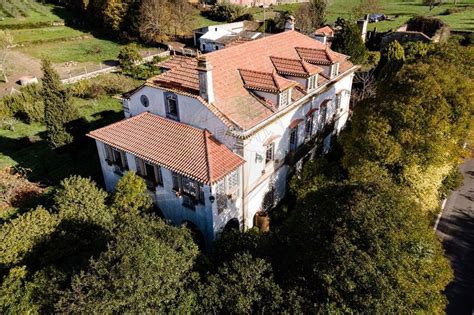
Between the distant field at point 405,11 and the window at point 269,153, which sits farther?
the distant field at point 405,11

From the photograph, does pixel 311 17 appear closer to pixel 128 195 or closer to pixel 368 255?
pixel 128 195

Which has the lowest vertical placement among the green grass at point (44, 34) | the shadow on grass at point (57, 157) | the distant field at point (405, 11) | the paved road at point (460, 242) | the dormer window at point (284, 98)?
the paved road at point (460, 242)

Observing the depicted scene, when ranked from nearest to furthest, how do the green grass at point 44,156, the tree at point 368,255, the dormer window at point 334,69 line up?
1. the tree at point 368,255
2. the dormer window at point 334,69
3. the green grass at point 44,156

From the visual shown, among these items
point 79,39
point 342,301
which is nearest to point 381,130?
point 342,301

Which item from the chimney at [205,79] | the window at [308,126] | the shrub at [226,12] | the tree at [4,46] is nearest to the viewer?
the chimney at [205,79]

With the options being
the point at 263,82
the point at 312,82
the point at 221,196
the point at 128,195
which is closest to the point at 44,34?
the point at 128,195

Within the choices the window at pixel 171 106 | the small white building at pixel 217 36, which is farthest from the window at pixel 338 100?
the small white building at pixel 217 36

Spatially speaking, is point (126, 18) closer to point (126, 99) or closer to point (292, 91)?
point (126, 99)

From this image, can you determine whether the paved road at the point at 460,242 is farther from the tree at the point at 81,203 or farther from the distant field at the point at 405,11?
the distant field at the point at 405,11

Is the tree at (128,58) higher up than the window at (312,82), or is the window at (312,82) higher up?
the window at (312,82)
